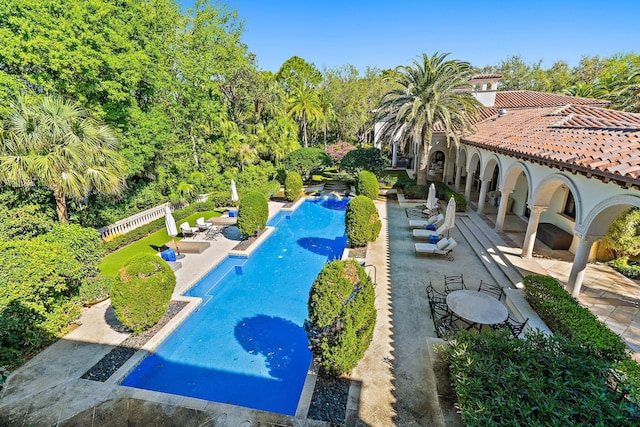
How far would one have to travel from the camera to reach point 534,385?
4.77 metres

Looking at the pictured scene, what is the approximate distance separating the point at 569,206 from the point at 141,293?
17.7m

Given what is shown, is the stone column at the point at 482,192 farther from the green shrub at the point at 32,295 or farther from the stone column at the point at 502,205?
the green shrub at the point at 32,295

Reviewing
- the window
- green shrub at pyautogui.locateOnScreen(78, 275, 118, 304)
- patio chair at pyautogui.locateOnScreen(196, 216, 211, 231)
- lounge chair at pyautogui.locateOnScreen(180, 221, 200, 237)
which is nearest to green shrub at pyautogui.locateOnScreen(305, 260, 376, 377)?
green shrub at pyautogui.locateOnScreen(78, 275, 118, 304)

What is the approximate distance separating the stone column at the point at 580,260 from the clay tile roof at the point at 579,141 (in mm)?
2155

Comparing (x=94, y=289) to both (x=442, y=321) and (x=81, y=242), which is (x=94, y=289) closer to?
(x=81, y=242)

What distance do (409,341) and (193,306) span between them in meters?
7.28

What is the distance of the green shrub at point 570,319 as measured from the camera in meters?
6.13

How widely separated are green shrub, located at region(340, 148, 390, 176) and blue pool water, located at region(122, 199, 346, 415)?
1414cm

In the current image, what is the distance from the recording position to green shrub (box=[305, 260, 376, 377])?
21.5 ft

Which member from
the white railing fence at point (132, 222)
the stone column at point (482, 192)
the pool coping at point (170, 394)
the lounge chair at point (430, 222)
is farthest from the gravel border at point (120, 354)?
the stone column at point (482, 192)

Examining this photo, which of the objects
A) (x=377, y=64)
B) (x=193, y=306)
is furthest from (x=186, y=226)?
(x=377, y=64)

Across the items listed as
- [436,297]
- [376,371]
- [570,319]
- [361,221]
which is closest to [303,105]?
[361,221]

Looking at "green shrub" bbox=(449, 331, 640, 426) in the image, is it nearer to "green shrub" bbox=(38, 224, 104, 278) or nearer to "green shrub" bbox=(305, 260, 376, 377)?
"green shrub" bbox=(305, 260, 376, 377)

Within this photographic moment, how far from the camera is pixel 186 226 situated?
54.5 ft
